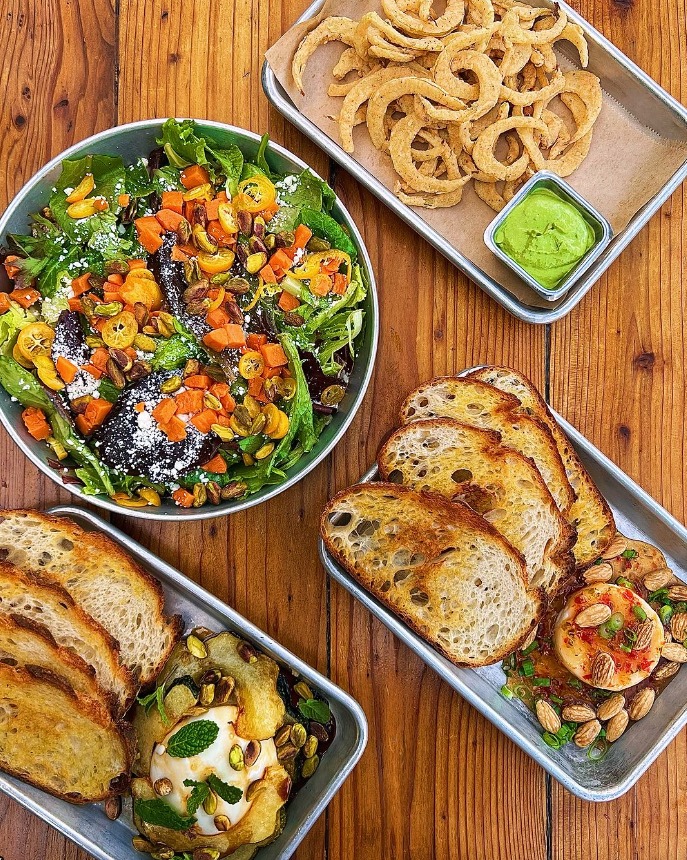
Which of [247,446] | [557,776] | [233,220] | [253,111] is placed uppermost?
[253,111]

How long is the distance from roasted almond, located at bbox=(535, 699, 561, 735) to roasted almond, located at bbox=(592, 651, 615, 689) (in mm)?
164

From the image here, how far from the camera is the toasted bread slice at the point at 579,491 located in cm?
220

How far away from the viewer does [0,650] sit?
198 cm

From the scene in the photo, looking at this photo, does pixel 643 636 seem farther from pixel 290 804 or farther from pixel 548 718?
pixel 290 804

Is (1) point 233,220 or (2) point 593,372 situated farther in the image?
(2) point 593,372

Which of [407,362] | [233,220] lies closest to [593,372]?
[407,362]

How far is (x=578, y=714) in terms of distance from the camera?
7.12 ft

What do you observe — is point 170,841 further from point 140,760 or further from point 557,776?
point 557,776

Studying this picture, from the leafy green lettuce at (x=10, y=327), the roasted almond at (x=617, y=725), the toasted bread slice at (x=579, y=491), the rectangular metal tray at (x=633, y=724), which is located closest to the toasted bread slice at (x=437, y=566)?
the rectangular metal tray at (x=633, y=724)

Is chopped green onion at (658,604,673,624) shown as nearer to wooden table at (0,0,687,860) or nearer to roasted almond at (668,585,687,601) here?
roasted almond at (668,585,687,601)

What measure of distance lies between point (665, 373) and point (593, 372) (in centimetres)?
24

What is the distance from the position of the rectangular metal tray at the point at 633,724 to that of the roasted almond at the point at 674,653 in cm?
5

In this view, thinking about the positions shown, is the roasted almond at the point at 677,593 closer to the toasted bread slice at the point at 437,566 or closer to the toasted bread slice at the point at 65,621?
the toasted bread slice at the point at 437,566

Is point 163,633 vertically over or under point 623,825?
over
